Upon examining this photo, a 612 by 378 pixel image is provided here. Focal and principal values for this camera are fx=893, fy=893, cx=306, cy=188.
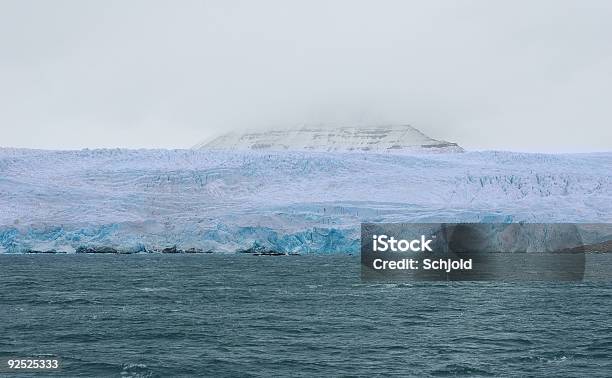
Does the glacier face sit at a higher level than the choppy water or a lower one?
higher

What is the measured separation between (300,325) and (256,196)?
38.6 m

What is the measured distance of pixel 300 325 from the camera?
28578 mm

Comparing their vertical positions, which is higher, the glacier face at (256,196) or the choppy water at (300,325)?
the glacier face at (256,196)

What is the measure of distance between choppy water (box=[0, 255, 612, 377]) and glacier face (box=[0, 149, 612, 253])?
15191 mm

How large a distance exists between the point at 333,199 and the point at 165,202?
485 inches

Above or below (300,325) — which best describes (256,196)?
above

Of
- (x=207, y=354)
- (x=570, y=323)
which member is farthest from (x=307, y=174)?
(x=207, y=354)

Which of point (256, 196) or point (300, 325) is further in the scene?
point (256, 196)

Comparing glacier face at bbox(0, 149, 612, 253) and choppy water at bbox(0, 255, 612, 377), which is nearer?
choppy water at bbox(0, 255, 612, 377)

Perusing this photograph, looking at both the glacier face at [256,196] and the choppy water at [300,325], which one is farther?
the glacier face at [256,196]

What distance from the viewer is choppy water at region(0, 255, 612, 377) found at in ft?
73.3

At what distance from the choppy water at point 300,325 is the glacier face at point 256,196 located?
15.2 metres

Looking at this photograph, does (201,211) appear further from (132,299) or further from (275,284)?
(132,299)

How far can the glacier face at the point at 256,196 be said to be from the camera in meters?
62.5
